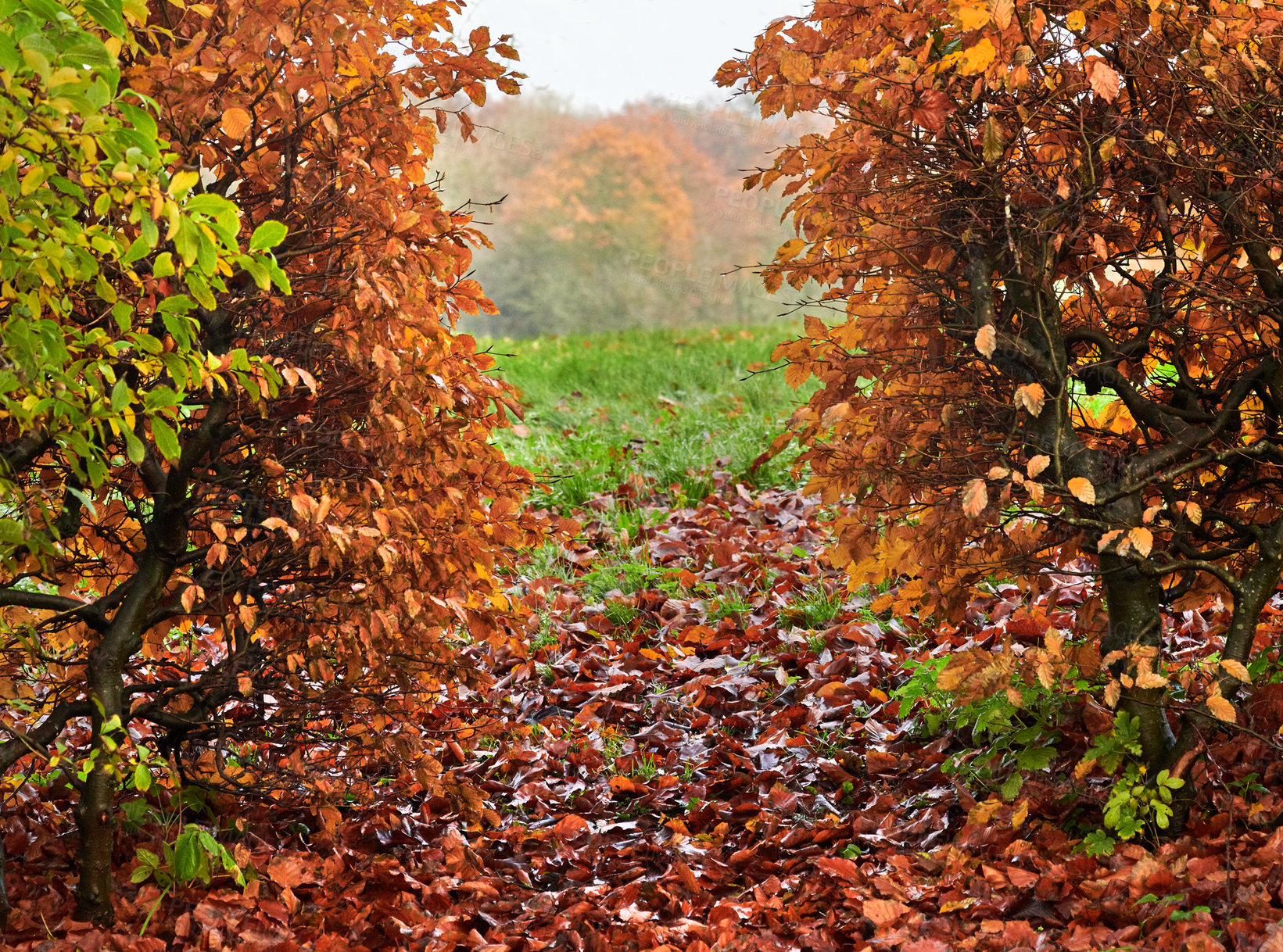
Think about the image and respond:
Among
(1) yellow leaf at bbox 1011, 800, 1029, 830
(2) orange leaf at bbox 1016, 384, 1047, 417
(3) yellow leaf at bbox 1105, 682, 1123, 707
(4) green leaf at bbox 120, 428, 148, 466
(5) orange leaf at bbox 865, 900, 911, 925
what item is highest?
(4) green leaf at bbox 120, 428, 148, 466

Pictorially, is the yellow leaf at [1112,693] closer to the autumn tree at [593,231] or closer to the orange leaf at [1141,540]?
the orange leaf at [1141,540]

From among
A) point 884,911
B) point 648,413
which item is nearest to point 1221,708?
point 884,911

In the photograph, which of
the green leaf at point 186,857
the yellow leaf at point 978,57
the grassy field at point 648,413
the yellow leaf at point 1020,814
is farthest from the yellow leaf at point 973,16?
the grassy field at point 648,413

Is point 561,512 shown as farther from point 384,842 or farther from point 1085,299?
point 1085,299

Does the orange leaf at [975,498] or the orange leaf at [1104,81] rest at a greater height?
the orange leaf at [1104,81]

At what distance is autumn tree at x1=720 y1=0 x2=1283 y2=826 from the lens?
236 centimetres

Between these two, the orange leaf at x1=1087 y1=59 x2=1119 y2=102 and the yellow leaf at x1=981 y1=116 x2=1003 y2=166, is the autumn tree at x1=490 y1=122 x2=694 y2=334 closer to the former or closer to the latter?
the yellow leaf at x1=981 y1=116 x2=1003 y2=166

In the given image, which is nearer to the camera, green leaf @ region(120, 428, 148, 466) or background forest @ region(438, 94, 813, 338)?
green leaf @ region(120, 428, 148, 466)

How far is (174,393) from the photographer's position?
2088 mm

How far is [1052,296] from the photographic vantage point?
8.58 feet

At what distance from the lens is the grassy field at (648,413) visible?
6668mm

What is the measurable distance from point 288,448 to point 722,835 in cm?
175

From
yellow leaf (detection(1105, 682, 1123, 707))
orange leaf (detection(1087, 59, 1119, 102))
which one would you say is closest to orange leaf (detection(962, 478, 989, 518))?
yellow leaf (detection(1105, 682, 1123, 707))

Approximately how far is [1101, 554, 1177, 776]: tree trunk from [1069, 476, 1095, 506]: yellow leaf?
37 cm
